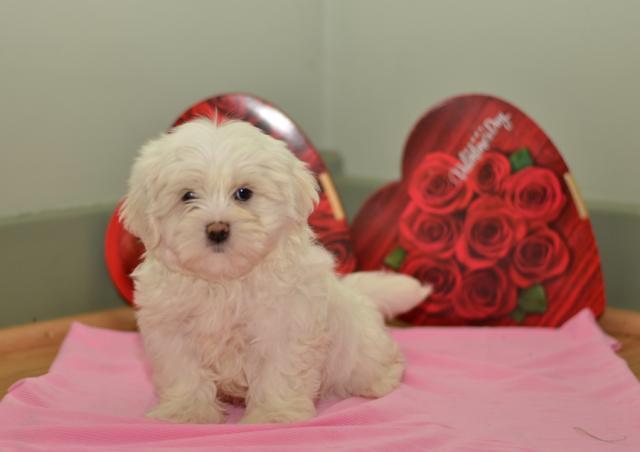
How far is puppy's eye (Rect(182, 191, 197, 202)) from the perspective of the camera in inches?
76.2

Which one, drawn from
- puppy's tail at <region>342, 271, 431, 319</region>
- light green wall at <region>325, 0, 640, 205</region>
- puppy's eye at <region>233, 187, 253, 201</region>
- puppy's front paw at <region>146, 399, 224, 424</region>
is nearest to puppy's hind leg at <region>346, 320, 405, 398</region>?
puppy's tail at <region>342, 271, 431, 319</region>

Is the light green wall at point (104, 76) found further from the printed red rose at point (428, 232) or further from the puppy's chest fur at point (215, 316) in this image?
the puppy's chest fur at point (215, 316)

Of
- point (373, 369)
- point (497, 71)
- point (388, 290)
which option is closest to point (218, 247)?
point (373, 369)

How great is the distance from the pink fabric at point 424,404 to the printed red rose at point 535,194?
364 mm

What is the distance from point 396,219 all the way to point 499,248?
0.37m

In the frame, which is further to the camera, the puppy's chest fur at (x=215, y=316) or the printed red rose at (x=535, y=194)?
the printed red rose at (x=535, y=194)

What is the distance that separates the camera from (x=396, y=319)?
313cm

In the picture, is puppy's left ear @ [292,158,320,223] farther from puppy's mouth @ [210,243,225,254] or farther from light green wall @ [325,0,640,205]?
light green wall @ [325,0,640,205]

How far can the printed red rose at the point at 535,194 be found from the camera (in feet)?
9.55

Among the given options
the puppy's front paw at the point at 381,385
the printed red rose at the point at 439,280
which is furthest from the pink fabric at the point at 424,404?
the printed red rose at the point at 439,280

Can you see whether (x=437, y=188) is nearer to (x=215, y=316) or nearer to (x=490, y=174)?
(x=490, y=174)

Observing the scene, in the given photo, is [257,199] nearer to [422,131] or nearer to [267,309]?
[267,309]

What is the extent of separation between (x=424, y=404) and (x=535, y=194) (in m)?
1.00

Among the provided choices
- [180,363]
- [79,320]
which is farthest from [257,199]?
[79,320]
